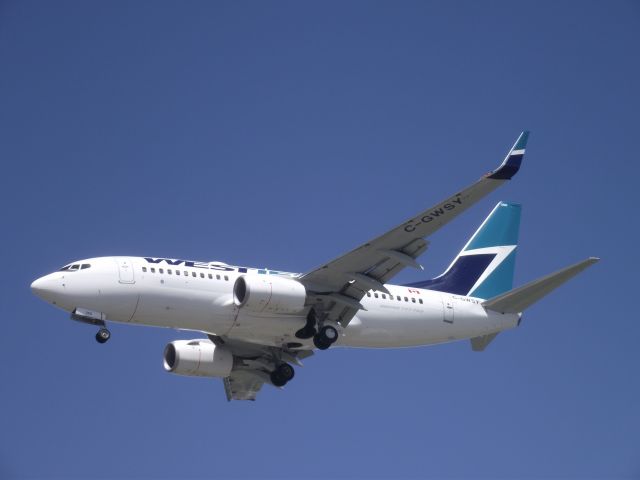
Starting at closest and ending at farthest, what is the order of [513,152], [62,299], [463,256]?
[513,152], [62,299], [463,256]

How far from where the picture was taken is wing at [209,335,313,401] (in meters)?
47.1

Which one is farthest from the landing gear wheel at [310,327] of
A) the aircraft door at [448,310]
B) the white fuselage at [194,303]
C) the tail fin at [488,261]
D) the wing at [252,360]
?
the tail fin at [488,261]

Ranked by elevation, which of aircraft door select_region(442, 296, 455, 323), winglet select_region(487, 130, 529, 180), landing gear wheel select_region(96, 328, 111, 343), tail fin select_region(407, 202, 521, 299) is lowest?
landing gear wheel select_region(96, 328, 111, 343)

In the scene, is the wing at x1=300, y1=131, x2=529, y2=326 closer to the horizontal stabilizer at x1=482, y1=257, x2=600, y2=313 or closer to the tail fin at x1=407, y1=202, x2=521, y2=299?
the horizontal stabilizer at x1=482, y1=257, x2=600, y2=313

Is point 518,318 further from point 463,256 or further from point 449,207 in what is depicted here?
point 449,207

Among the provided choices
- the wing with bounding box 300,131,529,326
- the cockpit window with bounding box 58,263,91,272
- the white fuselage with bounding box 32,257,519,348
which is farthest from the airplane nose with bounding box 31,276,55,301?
the wing with bounding box 300,131,529,326

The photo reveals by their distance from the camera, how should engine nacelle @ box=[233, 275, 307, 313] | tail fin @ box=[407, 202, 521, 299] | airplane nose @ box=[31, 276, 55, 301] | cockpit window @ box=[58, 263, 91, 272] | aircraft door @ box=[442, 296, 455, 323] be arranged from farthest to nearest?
tail fin @ box=[407, 202, 521, 299] → aircraft door @ box=[442, 296, 455, 323] → cockpit window @ box=[58, 263, 91, 272] → engine nacelle @ box=[233, 275, 307, 313] → airplane nose @ box=[31, 276, 55, 301]

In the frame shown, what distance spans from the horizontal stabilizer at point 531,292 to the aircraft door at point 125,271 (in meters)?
14.8

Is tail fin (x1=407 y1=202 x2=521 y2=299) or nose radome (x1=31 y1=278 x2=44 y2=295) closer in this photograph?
nose radome (x1=31 y1=278 x2=44 y2=295)

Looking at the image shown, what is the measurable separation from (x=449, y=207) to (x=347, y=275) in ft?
18.1

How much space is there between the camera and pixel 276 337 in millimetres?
44000

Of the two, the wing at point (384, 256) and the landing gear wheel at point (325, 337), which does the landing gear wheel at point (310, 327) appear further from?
the wing at point (384, 256)

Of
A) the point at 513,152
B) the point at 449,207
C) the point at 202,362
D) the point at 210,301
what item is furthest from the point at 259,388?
the point at 513,152

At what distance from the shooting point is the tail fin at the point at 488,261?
48.8 metres
